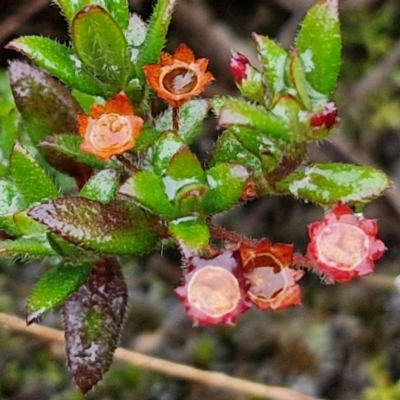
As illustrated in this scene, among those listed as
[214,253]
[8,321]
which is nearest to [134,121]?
[214,253]

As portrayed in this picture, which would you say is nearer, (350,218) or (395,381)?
(350,218)

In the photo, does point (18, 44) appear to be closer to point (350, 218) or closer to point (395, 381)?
point (350, 218)

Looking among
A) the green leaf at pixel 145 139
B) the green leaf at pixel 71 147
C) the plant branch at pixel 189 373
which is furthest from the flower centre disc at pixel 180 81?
the plant branch at pixel 189 373

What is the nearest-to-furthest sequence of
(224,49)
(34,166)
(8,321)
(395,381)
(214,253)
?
(214,253) → (34,166) → (8,321) → (395,381) → (224,49)

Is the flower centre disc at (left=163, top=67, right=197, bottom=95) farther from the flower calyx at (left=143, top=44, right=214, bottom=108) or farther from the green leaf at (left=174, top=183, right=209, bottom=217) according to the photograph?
the green leaf at (left=174, top=183, right=209, bottom=217)

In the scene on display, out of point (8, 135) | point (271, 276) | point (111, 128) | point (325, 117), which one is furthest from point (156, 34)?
point (8, 135)

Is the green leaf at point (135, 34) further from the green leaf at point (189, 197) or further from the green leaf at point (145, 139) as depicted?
the green leaf at point (189, 197)

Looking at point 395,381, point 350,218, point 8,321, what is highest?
point 350,218

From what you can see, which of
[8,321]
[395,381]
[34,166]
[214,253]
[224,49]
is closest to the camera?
[214,253]
